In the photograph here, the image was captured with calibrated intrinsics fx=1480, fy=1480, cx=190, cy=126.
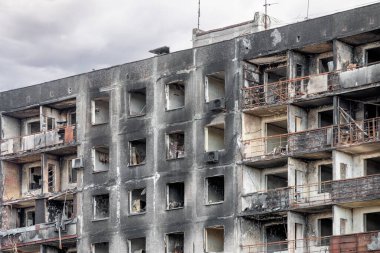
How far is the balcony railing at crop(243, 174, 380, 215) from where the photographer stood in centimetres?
7825

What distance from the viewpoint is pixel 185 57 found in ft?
289

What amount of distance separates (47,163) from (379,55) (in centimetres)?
2499

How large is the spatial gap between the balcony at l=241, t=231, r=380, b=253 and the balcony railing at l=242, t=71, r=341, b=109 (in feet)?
26.0

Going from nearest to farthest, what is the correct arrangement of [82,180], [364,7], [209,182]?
[364,7], [209,182], [82,180]

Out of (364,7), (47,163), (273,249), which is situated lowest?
(273,249)

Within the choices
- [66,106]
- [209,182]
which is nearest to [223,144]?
[209,182]

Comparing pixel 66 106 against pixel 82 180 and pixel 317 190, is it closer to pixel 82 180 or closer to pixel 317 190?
pixel 82 180

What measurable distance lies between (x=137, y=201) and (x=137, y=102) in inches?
246

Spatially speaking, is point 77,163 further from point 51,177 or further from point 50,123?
point 50,123

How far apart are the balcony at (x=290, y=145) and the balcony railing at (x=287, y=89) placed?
6.81ft

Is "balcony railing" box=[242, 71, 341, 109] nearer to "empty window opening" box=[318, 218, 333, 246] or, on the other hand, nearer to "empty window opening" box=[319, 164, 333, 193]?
"empty window opening" box=[319, 164, 333, 193]

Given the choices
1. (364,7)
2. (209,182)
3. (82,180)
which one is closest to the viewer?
(364,7)

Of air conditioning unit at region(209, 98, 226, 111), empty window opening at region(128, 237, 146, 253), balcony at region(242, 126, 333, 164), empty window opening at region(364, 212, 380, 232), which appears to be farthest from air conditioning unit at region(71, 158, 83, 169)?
empty window opening at region(364, 212, 380, 232)

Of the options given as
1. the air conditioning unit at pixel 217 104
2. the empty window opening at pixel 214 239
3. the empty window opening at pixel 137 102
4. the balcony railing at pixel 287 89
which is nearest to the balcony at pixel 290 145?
the balcony railing at pixel 287 89
